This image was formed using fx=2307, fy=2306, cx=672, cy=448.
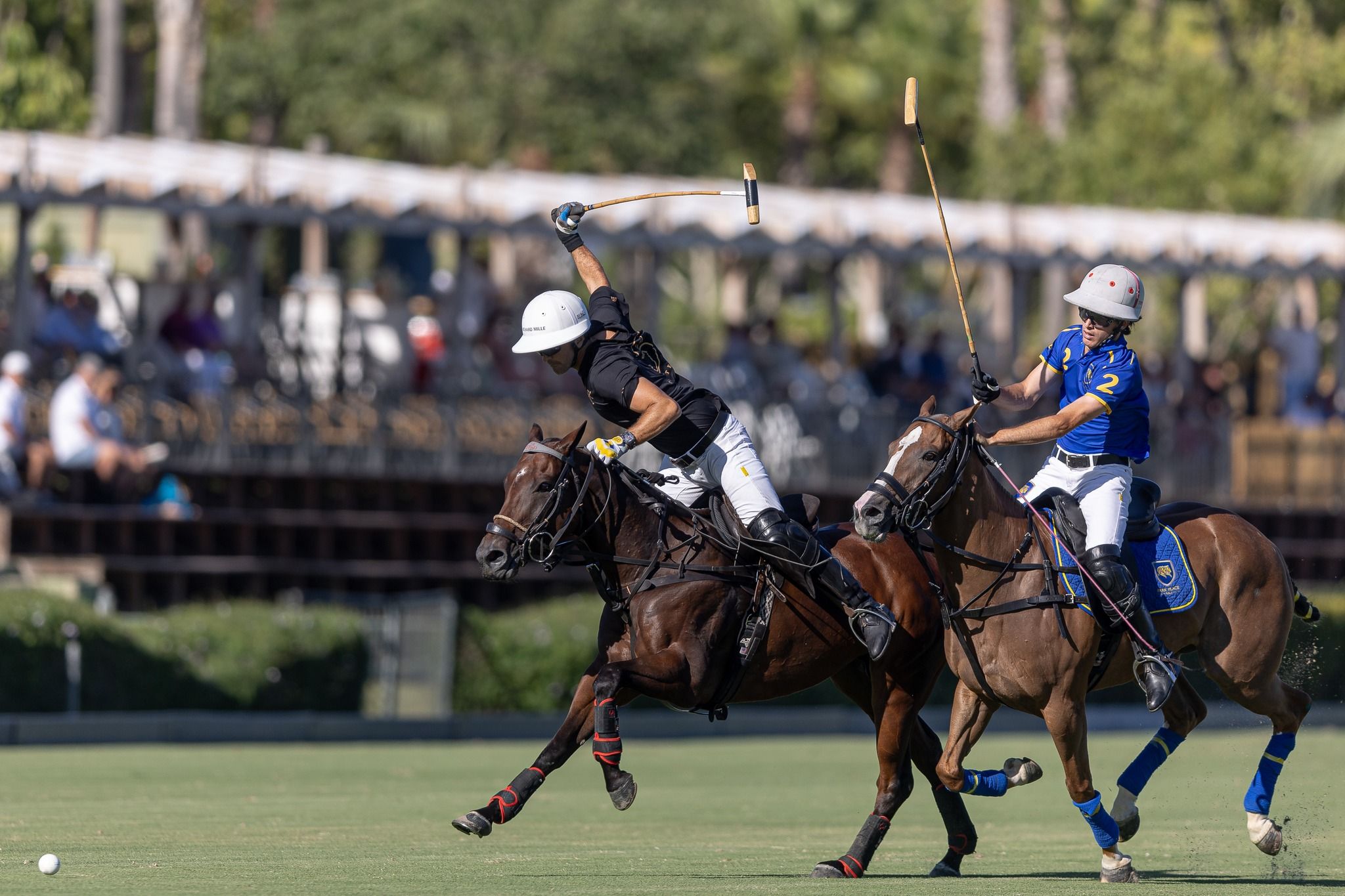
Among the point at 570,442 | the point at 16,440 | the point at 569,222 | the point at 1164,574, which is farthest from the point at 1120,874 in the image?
the point at 16,440

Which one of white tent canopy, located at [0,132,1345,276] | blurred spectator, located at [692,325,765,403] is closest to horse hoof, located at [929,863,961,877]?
blurred spectator, located at [692,325,765,403]

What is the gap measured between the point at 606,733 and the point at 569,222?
8.97ft

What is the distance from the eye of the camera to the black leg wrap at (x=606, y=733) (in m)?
9.95

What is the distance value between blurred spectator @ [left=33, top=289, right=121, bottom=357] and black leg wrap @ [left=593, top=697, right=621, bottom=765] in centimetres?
1359

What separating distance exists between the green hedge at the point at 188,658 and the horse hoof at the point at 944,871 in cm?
1036

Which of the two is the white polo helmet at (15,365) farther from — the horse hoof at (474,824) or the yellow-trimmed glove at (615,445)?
the horse hoof at (474,824)

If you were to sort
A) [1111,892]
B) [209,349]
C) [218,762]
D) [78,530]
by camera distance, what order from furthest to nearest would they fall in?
[209,349], [78,530], [218,762], [1111,892]

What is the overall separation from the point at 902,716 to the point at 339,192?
14695 mm

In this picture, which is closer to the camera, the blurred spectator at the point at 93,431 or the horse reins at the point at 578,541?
the horse reins at the point at 578,541

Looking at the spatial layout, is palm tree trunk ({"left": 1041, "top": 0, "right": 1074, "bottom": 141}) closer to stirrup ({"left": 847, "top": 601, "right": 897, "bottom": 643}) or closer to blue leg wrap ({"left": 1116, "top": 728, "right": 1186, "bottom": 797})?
blue leg wrap ({"left": 1116, "top": 728, "right": 1186, "bottom": 797})

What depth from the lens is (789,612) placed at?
35.3 ft

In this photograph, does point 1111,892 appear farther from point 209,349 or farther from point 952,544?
point 209,349

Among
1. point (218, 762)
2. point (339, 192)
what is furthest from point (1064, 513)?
point (339, 192)

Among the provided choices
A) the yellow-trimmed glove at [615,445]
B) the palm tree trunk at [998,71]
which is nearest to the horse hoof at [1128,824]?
the yellow-trimmed glove at [615,445]
